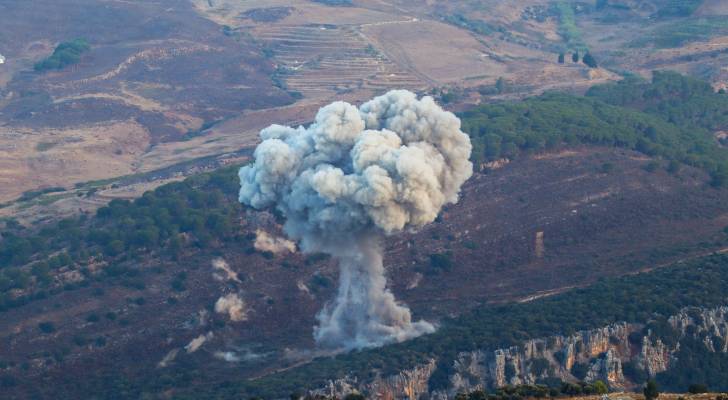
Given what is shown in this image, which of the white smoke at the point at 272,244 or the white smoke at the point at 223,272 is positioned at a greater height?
the white smoke at the point at 272,244

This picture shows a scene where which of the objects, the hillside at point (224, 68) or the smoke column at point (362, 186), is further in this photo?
the hillside at point (224, 68)

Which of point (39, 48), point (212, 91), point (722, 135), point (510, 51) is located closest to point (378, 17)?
point (510, 51)

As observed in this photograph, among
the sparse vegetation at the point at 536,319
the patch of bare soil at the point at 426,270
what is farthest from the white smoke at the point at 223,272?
the sparse vegetation at the point at 536,319

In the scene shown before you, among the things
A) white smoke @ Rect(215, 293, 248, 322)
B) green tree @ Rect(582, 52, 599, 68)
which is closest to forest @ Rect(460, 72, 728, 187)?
green tree @ Rect(582, 52, 599, 68)

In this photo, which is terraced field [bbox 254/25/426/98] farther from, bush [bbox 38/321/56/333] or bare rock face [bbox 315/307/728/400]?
bare rock face [bbox 315/307/728/400]

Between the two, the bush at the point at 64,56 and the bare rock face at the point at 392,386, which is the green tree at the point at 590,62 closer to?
the bush at the point at 64,56

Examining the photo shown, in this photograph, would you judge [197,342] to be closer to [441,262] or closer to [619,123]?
[441,262]

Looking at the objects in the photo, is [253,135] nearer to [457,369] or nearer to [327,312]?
[327,312]

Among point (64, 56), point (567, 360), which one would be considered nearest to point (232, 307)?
point (567, 360)
